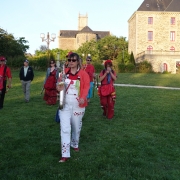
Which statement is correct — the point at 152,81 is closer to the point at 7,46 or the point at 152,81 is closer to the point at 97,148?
the point at 97,148

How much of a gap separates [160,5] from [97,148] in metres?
54.7

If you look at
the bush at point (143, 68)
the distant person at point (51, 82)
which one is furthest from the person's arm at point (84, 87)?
the bush at point (143, 68)

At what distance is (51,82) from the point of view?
11648 millimetres

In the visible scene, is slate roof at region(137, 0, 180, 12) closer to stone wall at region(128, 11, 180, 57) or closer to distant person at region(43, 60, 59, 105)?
stone wall at region(128, 11, 180, 57)

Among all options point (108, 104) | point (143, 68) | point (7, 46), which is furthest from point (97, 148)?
point (7, 46)

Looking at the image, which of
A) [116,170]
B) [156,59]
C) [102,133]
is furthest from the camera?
[156,59]

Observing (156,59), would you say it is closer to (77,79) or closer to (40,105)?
(40,105)

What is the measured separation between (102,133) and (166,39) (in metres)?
50.5

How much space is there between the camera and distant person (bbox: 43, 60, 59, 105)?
456 inches

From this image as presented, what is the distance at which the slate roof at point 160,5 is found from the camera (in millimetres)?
55062

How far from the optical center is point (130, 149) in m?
5.95

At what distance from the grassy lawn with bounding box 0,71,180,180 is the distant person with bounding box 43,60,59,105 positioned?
73.1 inches

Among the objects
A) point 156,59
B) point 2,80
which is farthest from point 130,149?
point 156,59

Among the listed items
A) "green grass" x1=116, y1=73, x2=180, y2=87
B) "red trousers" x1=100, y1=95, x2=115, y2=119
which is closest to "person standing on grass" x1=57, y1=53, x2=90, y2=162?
"red trousers" x1=100, y1=95, x2=115, y2=119
